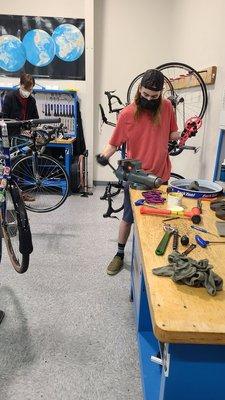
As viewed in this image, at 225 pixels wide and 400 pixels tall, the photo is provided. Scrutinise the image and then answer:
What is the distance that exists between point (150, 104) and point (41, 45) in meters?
3.06

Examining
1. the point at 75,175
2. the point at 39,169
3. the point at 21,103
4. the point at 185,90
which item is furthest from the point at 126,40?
the point at 39,169

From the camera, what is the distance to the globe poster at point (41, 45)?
401cm

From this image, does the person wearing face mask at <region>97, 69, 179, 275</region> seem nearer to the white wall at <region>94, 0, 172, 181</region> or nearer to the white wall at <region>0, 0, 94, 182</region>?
the white wall at <region>0, 0, 94, 182</region>

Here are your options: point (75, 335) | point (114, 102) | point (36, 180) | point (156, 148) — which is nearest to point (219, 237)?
point (156, 148)

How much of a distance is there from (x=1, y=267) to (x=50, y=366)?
3.46 feet

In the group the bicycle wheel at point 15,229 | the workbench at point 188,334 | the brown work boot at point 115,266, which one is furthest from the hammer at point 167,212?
the brown work boot at point 115,266

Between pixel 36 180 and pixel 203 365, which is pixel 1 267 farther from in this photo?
pixel 203 365

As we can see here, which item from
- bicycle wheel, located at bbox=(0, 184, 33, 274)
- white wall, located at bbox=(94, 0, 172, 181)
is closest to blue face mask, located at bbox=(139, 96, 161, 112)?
bicycle wheel, located at bbox=(0, 184, 33, 274)

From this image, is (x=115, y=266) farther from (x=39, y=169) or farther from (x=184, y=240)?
(x=39, y=169)

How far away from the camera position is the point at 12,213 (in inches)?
77.1

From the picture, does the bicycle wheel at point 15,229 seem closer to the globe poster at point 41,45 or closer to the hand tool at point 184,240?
the hand tool at point 184,240

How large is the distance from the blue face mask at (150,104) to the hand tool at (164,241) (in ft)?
3.00

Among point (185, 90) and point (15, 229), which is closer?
point (15, 229)

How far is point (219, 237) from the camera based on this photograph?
1089 millimetres
